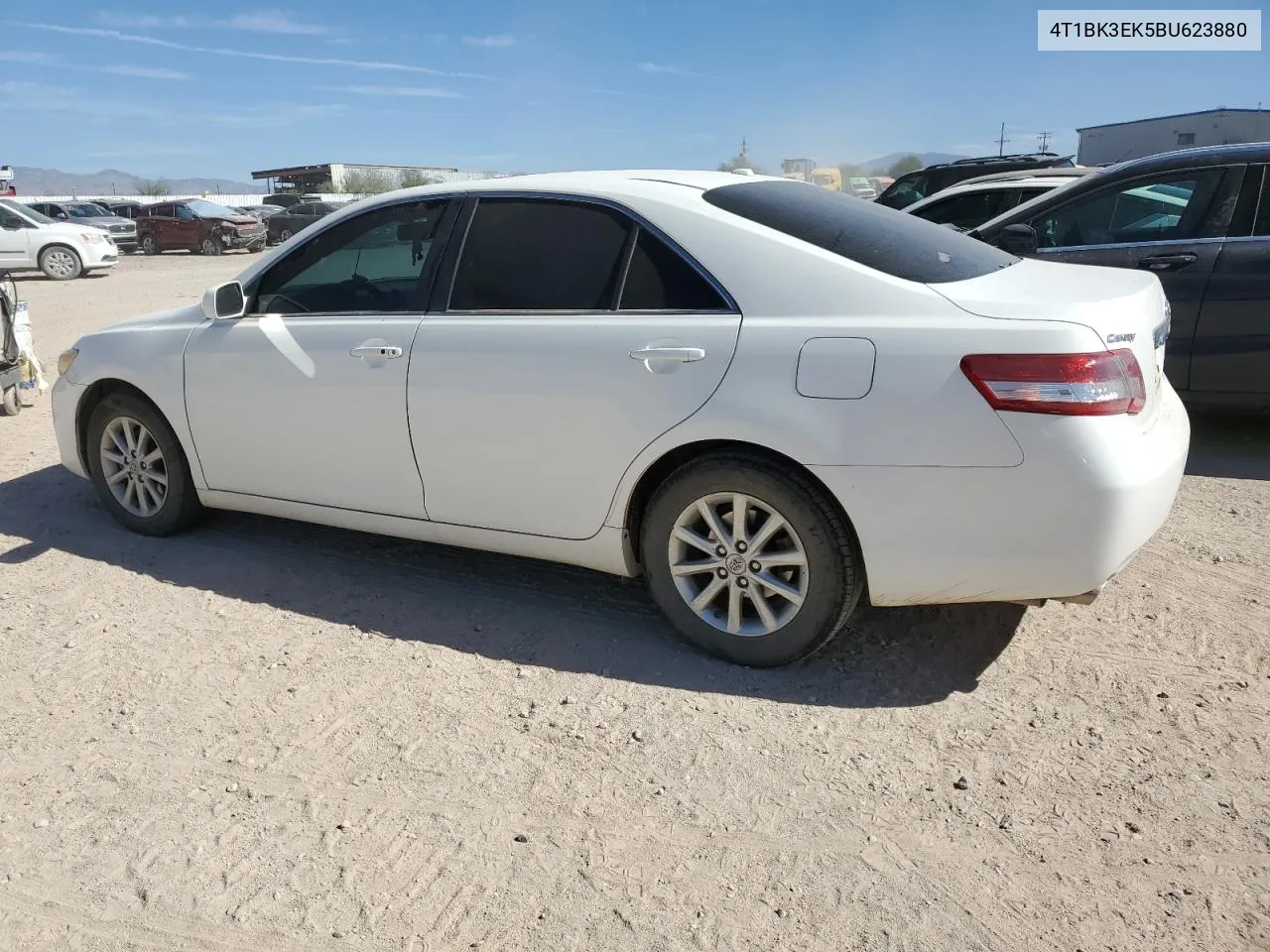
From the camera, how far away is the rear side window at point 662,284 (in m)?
3.54

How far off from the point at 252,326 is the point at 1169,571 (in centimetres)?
397

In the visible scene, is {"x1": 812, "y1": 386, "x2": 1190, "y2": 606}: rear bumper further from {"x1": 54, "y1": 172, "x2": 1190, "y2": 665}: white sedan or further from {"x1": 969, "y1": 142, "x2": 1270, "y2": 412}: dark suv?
{"x1": 969, "y1": 142, "x2": 1270, "y2": 412}: dark suv

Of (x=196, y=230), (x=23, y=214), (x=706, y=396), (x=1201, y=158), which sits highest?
(x=23, y=214)

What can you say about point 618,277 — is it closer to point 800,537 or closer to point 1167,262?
point 800,537

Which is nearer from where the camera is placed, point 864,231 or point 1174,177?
point 864,231

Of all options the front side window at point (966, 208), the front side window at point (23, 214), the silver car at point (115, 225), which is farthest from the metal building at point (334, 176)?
the front side window at point (966, 208)

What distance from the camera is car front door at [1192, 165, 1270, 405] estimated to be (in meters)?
5.75

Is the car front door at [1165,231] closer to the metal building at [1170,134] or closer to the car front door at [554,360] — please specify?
the car front door at [554,360]

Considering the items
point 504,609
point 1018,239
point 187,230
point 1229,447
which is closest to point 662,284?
point 504,609

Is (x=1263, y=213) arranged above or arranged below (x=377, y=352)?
above

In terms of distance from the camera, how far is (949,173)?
50.4ft

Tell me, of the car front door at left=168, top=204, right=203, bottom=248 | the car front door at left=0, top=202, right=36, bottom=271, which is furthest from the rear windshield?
the car front door at left=168, top=204, right=203, bottom=248

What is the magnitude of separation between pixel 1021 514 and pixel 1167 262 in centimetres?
376

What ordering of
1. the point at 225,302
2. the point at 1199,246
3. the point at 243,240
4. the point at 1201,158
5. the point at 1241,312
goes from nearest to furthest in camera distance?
1. the point at 225,302
2. the point at 1241,312
3. the point at 1199,246
4. the point at 1201,158
5. the point at 243,240
